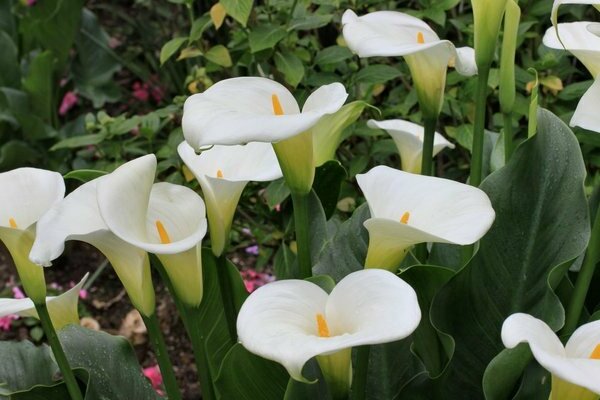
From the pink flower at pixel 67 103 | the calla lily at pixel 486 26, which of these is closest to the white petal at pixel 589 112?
the calla lily at pixel 486 26

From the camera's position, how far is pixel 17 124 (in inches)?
95.4

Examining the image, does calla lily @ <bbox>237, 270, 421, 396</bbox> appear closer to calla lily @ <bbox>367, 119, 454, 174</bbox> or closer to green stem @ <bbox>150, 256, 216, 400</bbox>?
green stem @ <bbox>150, 256, 216, 400</bbox>

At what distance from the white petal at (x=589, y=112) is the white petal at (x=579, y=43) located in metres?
0.07

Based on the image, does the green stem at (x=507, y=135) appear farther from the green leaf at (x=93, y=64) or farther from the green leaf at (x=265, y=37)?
the green leaf at (x=93, y=64)

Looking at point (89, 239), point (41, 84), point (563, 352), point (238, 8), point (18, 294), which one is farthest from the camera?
point (41, 84)

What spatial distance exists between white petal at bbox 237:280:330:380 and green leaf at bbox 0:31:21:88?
78.7 inches

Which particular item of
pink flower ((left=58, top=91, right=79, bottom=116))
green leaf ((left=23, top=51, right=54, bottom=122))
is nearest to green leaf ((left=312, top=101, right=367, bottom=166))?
green leaf ((left=23, top=51, right=54, bottom=122))

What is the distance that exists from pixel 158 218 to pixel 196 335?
0.39 ft

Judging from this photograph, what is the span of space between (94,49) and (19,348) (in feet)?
6.04


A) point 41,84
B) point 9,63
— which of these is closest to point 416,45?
point 41,84

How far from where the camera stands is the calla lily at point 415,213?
0.70m

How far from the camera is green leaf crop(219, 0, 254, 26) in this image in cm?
138

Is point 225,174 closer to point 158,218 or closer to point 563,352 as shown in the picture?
point 158,218

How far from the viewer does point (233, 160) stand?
2.95ft
